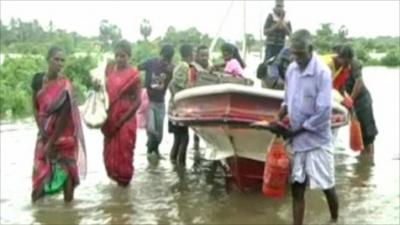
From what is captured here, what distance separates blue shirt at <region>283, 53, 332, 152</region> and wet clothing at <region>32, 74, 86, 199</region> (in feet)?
7.61

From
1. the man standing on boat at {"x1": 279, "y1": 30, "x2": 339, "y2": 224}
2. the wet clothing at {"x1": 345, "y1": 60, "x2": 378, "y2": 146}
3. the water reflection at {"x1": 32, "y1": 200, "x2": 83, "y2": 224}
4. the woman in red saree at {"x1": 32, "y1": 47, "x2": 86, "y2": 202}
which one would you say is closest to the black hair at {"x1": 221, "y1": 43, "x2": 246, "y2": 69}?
the wet clothing at {"x1": 345, "y1": 60, "x2": 378, "y2": 146}

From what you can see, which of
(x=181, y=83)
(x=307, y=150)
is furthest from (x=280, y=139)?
(x=181, y=83)

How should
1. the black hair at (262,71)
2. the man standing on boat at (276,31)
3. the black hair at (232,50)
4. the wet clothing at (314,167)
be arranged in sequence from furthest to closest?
1. the man standing on boat at (276,31)
2. the black hair at (232,50)
3. the black hair at (262,71)
4. the wet clothing at (314,167)

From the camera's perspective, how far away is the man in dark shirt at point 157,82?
10.4m

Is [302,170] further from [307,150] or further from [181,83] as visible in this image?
[181,83]

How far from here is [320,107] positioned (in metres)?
6.16

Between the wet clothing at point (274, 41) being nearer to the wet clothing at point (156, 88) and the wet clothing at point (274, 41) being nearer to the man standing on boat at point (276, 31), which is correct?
the man standing on boat at point (276, 31)

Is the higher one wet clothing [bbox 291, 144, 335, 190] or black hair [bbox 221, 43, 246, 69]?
black hair [bbox 221, 43, 246, 69]

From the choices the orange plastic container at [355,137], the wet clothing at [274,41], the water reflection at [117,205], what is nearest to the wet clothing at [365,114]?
the orange plastic container at [355,137]

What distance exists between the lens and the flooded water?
7.41 meters

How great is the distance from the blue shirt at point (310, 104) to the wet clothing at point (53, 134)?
232 centimetres

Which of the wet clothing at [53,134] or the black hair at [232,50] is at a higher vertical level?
the black hair at [232,50]

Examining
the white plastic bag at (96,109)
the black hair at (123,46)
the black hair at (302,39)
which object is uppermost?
the black hair at (302,39)

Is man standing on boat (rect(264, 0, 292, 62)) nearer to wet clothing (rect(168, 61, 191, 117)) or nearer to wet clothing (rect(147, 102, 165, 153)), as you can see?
wet clothing (rect(168, 61, 191, 117))
